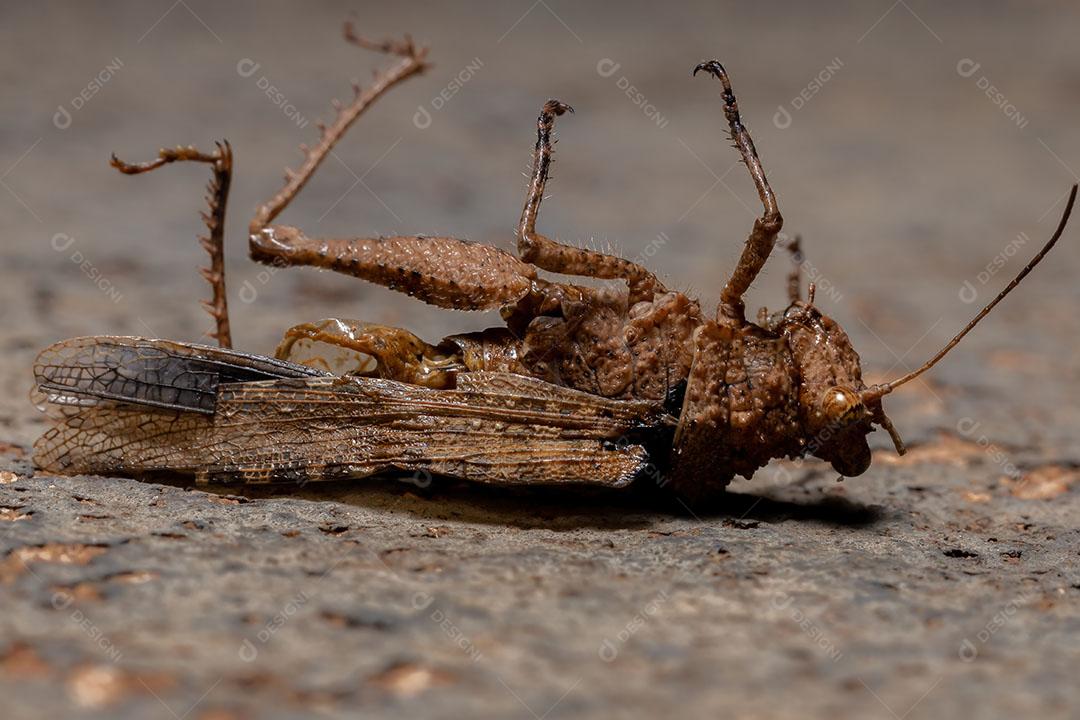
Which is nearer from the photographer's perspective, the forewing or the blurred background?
the forewing

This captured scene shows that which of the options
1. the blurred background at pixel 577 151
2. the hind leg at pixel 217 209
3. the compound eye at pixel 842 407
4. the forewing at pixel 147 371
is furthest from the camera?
the blurred background at pixel 577 151

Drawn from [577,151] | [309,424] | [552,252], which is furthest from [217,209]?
[577,151]

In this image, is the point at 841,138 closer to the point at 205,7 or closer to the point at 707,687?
the point at 205,7

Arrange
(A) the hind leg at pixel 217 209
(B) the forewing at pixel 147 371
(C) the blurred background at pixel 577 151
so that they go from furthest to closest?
(C) the blurred background at pixel 577 151 < (A) the hind leg at pixel 217 209 < (B) the forewing at pixel 147 371

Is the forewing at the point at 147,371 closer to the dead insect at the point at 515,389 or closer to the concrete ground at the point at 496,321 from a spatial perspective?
the dead insect at the point at 515,389

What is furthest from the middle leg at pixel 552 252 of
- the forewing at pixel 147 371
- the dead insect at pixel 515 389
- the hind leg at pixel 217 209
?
the hind leg at pixel 217 209

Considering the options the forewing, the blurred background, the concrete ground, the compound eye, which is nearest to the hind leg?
the forewing

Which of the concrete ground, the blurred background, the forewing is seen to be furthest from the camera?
the blurred background

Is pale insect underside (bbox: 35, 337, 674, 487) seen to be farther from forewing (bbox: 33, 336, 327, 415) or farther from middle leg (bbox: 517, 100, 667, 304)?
middle leg (bbox: 517, 100, 667, 304)
